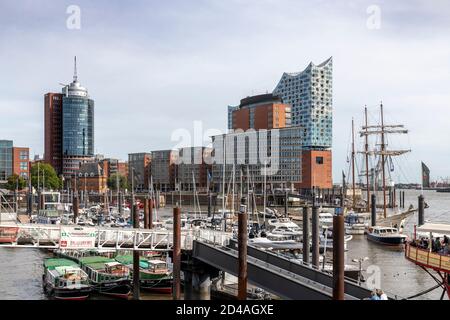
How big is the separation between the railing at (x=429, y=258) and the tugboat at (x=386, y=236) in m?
29.9

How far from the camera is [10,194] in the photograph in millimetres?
122562

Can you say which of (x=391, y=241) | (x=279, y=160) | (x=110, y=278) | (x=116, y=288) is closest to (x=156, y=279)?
(x=116, y=288)

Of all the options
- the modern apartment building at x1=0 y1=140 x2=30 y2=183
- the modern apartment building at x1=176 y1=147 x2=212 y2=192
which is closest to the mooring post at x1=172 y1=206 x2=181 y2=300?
the modern apartment building at x1=176 y1=147 x2=212 y2=192

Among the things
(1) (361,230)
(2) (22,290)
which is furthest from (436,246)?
(1) (361,230)

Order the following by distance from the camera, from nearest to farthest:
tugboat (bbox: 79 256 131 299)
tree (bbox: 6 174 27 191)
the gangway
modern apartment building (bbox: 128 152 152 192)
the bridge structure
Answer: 1. the gangway
2. the bridge structure
3. tugboat (bbox: 79 256 131 299)
4. tree (bbox: 6 174 27 191)
5. modern apartment building (bbox: 128 152 152 192)

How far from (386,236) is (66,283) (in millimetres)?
A: 34417

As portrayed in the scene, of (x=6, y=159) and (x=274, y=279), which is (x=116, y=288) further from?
(x=6, y=159)

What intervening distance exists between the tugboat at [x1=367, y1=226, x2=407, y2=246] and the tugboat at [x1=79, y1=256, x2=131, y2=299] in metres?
29.4

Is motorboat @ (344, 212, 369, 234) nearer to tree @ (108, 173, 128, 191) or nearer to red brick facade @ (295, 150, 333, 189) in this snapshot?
red brick facade @ (295, 150, 333, 189)

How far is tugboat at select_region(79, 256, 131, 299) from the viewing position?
32875 mm

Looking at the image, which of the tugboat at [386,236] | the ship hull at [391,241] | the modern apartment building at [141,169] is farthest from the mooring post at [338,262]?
the modern apartment building at [141,169]

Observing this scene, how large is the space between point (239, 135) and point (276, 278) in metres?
134

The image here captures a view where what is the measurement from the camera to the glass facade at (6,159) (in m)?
157

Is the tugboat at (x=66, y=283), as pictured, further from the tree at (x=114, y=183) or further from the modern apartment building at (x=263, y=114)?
the tree at (x=114, y=183)
